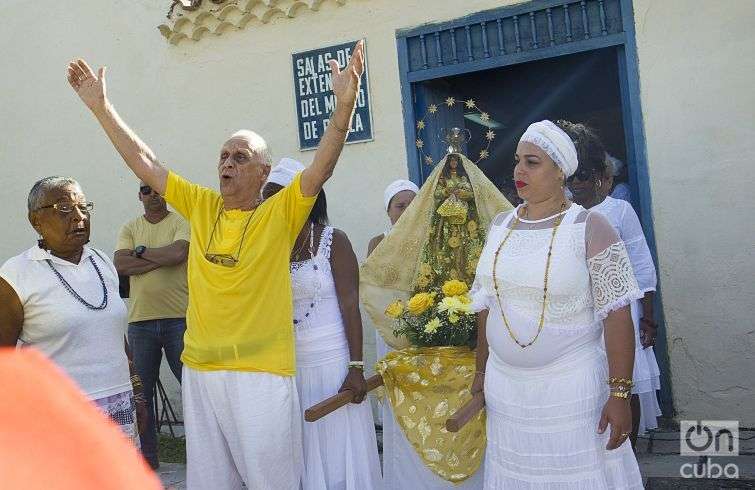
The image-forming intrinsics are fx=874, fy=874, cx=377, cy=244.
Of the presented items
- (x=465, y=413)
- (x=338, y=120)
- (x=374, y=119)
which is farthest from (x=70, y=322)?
(x=374, y=119)

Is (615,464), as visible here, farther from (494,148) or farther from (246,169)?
(494,148)

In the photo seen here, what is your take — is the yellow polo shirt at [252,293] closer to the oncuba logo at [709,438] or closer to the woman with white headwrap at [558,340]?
the woman with white headwrap at [558,340]

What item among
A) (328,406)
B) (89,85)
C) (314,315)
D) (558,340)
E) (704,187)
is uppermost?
(89,85)

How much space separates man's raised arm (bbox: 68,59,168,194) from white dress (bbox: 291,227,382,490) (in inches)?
30.3

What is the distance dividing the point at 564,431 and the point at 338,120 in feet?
4.88

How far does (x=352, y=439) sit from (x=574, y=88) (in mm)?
4364

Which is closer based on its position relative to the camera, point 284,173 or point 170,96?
point 284,173

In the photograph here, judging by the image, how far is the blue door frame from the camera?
5957 millimetres

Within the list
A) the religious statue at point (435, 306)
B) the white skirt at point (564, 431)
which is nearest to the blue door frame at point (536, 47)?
the religious statue at point (435, 306)

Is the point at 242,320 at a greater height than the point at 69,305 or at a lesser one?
lesser

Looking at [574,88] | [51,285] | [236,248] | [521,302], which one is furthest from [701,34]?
[51,285]

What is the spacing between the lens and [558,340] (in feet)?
10.8

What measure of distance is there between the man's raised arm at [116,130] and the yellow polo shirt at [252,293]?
0.37 meters

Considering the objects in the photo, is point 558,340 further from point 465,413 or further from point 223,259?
point 223,259
